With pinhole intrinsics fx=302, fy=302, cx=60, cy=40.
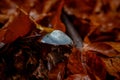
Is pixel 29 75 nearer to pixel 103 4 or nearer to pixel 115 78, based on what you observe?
pixel 115 78

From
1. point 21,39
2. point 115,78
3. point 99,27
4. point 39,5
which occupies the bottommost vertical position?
point 115,78

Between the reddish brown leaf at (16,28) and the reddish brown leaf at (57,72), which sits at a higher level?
the reddish brown leaf at (16,28)

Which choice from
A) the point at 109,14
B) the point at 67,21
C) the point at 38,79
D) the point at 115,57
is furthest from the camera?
the point at 109,14

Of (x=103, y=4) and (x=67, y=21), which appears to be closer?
(x=67, y=21)

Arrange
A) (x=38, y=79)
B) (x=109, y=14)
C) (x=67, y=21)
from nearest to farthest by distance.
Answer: (x=38, y=79)
(x=67, y=21)
(x=109, y=14)

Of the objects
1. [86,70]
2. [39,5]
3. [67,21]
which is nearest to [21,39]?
[86,70]

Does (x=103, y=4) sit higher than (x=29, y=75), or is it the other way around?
(x=103, y=4)

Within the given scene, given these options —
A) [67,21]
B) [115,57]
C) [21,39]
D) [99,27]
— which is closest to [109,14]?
[99,27]

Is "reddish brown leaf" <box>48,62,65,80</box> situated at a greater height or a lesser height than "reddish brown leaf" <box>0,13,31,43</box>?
lesser

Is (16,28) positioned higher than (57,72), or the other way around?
(16,28)
